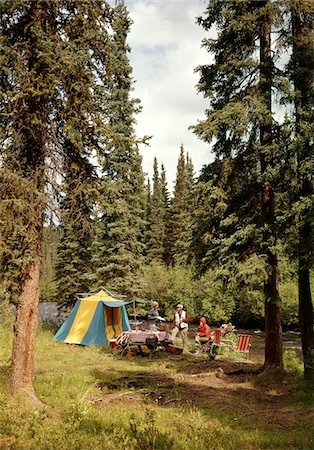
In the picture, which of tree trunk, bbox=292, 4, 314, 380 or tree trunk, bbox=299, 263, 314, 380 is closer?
tree trunk, bbox=292, 4, 314, 380

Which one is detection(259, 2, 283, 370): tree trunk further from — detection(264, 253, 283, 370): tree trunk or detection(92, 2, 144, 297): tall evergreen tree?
detection(92, 2, 144, 297): tall evergreen tree

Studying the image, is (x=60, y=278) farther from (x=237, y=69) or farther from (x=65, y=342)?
(x=237, y=69)

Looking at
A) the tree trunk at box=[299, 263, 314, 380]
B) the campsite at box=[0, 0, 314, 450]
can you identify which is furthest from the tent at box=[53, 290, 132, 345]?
the tree trunk at box=[299, 263, 314, 380]

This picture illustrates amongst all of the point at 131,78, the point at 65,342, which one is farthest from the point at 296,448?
the point at 131,78

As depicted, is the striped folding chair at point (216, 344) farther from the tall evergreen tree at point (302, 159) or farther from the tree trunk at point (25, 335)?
the tree trunk at point (25, 335)

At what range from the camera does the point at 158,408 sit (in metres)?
8.36

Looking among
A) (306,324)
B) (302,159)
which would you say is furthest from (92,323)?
(302,159)

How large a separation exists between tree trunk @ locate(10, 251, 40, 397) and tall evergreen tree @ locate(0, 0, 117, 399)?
0.02m

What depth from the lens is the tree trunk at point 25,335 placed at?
7871 millimetres

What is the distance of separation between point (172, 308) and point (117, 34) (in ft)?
73.7

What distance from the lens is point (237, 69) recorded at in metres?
11.8

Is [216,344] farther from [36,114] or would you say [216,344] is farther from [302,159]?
[36,114]

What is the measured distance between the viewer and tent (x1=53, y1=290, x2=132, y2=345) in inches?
727

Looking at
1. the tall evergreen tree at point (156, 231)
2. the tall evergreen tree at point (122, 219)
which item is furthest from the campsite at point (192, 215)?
the tall evergreen tree at point (156, 231)
